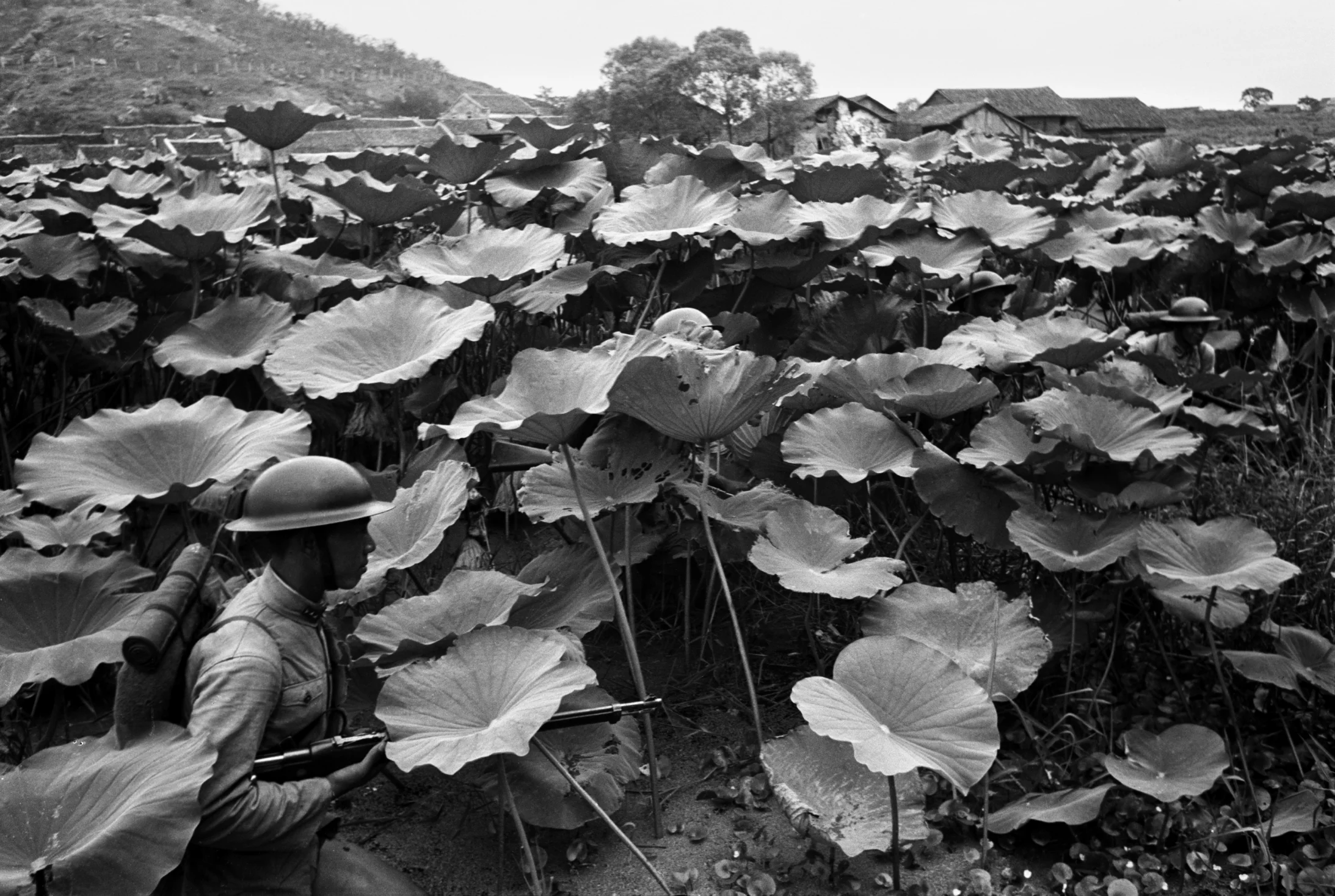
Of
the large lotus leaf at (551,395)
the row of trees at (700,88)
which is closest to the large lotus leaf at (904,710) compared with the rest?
the large lotus leaf at (551,395)

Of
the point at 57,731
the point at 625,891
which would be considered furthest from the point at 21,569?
the point at 625,891

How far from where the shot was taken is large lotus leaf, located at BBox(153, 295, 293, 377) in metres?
3.54

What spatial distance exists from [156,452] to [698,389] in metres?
1.36

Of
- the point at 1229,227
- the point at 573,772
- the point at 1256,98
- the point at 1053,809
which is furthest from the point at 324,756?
the point at 1256,98

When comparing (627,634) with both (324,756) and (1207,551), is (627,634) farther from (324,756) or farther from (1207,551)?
(1207,551)

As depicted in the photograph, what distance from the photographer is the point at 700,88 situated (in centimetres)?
4391

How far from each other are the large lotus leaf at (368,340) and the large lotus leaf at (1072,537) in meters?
1.54

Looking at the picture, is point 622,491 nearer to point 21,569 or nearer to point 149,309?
point 21,569

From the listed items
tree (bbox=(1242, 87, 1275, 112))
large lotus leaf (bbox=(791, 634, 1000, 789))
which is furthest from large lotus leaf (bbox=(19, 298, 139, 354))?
tree (bbox=(1242, 87, 1275, 112))

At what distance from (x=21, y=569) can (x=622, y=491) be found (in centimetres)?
149

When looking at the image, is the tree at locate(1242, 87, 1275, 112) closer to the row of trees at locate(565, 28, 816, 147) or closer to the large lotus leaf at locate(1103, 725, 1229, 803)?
the row of trees at locate(565, 28, 816, 147)

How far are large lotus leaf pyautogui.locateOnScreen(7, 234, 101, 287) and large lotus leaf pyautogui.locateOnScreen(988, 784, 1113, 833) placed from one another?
12.0 feet

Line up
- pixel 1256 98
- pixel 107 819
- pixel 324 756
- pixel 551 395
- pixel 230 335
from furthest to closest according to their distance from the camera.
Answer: pixel 1256 98 < pixel 230 335 < pixel 551 395 < pixel 324 756 < pixel 107 819

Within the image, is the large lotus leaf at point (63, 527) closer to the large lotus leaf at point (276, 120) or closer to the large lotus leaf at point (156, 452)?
the large lotus leaf at point (156, 452)
